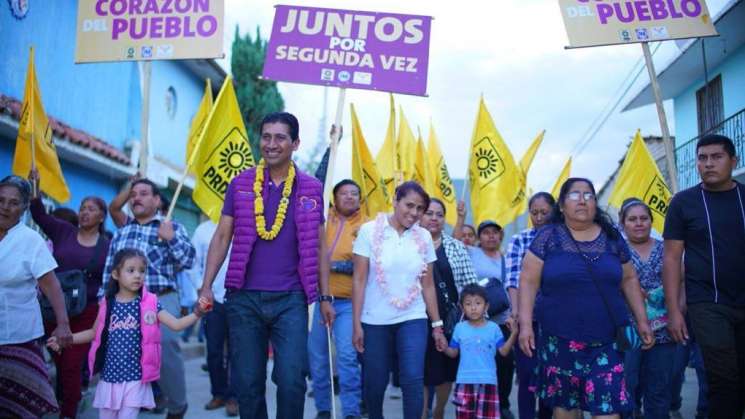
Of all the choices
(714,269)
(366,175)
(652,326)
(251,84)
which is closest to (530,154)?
(366,175)

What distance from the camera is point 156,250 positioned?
588 centimetres

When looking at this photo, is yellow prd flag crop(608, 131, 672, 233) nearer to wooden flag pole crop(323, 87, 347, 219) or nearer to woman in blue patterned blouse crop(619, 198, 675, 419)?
woman in blue patterned blouse crop(619, 198, 675, 419)

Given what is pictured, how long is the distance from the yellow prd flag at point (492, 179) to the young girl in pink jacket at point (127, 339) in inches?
219

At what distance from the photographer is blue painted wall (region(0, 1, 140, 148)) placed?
955 centimetres

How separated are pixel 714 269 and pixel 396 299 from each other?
2195 millimetres

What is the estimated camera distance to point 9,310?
429cm

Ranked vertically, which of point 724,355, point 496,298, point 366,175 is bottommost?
point 724,355

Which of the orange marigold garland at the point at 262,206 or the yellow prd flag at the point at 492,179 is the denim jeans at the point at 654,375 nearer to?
the orange marigold garland at the point at 262,206

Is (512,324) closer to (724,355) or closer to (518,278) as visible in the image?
(518,278)

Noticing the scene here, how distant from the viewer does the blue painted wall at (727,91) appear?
50.2 feet

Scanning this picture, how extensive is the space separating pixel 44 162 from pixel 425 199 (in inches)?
157

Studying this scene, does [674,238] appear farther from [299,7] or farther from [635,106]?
[635,106]

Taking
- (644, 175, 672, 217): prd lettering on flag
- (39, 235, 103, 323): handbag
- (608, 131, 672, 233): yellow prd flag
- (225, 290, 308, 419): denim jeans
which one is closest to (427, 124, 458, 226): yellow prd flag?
(608, 131, 672, 233): yellow prd flag

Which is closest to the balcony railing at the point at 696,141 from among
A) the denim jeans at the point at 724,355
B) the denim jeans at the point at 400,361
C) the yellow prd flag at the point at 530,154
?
the yellow prd flag at the point at 530,154
